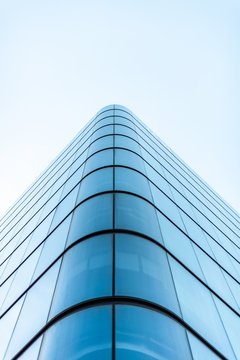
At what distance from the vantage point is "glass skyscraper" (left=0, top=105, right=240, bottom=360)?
4457mm

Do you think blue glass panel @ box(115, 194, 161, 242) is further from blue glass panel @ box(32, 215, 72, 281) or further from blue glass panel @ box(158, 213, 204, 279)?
blue glass panel @ box(32, 215, 72, 281)

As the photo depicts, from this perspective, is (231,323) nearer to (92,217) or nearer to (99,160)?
(92,217)

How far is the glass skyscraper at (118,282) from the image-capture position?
4.46 m

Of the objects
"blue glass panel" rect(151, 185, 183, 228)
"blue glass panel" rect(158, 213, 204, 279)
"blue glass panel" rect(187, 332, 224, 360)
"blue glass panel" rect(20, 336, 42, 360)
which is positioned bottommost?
"blue glass panel" rect(187, 332, 224, 360)

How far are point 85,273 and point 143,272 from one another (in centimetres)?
104

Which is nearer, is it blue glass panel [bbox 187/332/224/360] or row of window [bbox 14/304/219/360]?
row of window [bbox 14/304/219/360]

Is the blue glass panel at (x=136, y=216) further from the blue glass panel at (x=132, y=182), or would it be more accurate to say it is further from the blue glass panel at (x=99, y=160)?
the blue glass panel at (x=99, y=160)

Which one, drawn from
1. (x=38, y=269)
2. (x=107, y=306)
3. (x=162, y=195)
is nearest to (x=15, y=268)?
(x=38, y=269)

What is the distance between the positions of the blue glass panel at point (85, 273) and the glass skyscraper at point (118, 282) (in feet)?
0.07

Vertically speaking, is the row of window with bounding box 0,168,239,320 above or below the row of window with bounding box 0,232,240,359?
above

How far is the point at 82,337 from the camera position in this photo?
433 cm

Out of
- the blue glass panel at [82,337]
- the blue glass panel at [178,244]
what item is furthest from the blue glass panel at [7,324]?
the blue glass panel at [178,244]

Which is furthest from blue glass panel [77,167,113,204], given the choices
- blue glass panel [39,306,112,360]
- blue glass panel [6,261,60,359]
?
blue glass panel [39,306,112,360]

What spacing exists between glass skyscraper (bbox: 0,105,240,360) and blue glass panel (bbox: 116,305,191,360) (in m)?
0.01
